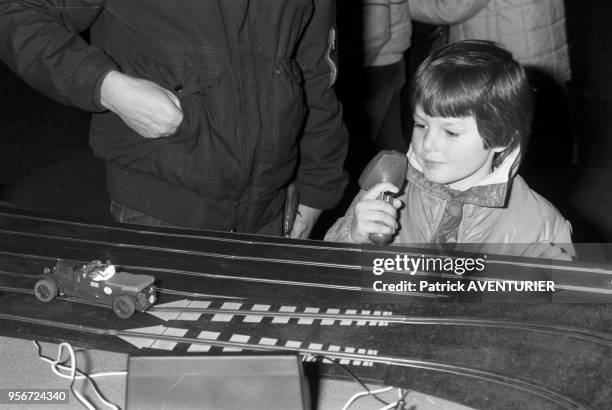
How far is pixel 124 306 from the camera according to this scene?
1136 millimetres

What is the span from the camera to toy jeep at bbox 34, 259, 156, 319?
114 cm

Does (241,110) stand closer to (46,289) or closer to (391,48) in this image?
(46,289)

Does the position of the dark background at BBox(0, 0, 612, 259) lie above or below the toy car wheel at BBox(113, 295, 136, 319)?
below

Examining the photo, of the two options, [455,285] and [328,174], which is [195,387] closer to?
[455,285]

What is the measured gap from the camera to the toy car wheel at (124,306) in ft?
3.72

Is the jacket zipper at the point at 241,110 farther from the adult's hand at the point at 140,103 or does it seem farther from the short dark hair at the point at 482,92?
the short dark hair at the point at 482,92

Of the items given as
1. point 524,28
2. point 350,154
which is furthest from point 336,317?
point 350,154

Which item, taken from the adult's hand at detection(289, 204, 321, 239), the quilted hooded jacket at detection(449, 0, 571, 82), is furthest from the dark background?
the adult's hand at detection(289, 204, 321, 239)

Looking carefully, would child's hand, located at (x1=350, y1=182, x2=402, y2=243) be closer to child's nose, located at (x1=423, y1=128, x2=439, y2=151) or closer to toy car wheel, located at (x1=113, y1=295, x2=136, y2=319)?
child's nose, located at (x1=423, y1=128, x2=439, y2=151)

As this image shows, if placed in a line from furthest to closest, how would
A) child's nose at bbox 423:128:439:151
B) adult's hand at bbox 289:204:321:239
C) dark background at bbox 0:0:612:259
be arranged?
dark background at bbox 0:0:612:259 < adult's hand at bbox 289:204:321:239 < child's nose at bbox 423:128:439:151

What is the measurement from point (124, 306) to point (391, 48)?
1.63 metres

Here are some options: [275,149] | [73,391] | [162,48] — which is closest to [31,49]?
[162,48]

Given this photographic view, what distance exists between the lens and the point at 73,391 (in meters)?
1.03

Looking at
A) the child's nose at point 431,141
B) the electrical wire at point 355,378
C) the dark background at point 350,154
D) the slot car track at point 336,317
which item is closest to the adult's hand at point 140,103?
the slot car track at point 336,317
